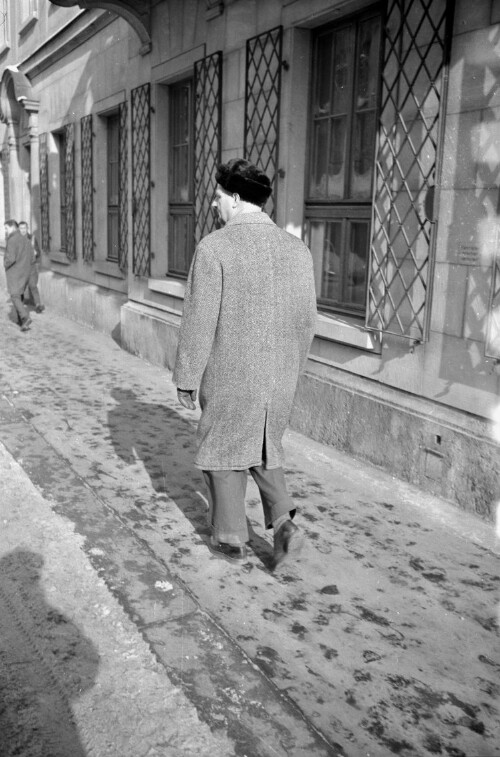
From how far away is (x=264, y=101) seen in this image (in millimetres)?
7059

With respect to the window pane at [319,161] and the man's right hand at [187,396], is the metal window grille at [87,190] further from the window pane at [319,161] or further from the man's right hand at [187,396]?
the man's right hand at [187,396]

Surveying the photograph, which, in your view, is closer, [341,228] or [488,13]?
[488,13]

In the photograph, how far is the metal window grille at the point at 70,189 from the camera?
1344 centimetres

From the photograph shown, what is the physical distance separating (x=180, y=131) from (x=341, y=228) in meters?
3.93

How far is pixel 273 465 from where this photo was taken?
3902mm

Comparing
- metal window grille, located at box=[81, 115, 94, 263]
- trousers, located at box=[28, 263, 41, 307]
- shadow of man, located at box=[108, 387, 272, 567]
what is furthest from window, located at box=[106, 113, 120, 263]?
shadow of man, located at box=[108, 387, 272, 567]

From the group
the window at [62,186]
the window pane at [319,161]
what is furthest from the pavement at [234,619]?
the window at [62,186]

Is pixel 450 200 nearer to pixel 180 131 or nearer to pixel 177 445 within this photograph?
pixel 177 445

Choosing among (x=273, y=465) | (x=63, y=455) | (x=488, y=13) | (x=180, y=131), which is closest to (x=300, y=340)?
(x=273, y=465)

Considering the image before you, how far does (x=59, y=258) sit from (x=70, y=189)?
1428mm

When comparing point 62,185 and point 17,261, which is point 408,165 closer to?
point 17,261

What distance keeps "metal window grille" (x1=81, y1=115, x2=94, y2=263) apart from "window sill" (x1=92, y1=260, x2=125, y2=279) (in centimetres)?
29

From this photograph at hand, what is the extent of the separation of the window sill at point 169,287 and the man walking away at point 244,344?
17.2 ft

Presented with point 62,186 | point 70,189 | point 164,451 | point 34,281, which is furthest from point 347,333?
point 62,186
